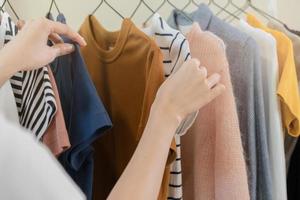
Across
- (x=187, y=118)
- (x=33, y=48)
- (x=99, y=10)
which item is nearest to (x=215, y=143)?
(x=187, y=118)

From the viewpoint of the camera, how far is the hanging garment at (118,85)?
690 millimetres

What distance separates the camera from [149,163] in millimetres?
525

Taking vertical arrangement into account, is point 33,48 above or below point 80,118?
above

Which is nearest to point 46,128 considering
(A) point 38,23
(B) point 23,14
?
(A) point 38,23

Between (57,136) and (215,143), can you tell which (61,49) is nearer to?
(57,136)

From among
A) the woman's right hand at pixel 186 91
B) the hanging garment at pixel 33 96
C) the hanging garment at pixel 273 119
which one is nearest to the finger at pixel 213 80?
the woman's right hand at pixel 186 91

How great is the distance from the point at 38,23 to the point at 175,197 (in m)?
0.31

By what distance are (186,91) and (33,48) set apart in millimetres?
217

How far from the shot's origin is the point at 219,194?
653 mm

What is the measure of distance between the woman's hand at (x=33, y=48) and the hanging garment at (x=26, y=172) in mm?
290

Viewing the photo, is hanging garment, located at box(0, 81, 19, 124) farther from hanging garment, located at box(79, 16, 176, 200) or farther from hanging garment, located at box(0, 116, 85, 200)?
hanging garment, located at box(0, 116, 85, 200)

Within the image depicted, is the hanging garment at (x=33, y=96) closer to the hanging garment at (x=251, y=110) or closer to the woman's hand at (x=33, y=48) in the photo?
the woman's hand at (x=33, y=48)

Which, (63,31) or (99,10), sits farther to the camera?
(99,10)

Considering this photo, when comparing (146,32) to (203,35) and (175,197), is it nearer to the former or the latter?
(203,35)
